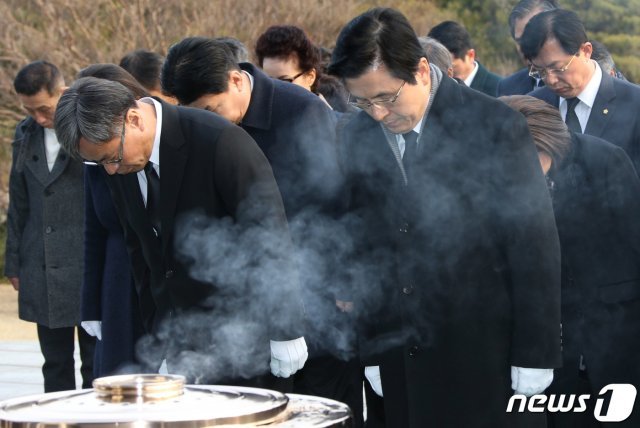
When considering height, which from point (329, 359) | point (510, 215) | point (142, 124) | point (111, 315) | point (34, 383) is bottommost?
point (34, 383)

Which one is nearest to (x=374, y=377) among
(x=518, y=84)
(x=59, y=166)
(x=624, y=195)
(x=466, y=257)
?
(x=466, y=257)

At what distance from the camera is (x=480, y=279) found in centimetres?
356

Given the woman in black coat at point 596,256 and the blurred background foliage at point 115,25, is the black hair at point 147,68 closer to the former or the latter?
the woman in black coat at point 596,256

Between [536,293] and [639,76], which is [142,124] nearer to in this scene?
[536,293]

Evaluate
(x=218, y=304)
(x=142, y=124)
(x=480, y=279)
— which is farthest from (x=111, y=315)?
(x=480, y=279)

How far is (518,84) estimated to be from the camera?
620 cm

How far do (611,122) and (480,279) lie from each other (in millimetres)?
1779

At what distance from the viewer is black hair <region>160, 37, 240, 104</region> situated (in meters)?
4.39

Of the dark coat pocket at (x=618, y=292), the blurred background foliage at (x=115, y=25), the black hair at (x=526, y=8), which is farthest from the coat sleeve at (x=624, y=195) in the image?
the blurred background foliage at (x=115, y=25)

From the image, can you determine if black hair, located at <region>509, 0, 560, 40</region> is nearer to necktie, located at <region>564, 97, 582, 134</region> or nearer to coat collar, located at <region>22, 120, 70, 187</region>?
necktie, located at <region>564, 97, 582, 134</region>

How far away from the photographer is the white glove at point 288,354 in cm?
393

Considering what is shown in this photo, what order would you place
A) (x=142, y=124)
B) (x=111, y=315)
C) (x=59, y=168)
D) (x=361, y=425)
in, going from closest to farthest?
1. (x=142, y=124)
2. (x=111, y=315)
3. (x=361, y=425)
4. (x=59, y=168)

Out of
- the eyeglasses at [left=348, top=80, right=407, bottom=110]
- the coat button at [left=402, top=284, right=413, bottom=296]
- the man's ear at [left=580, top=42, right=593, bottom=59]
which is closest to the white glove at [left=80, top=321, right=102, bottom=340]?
the coat button at [left=402, top=284, right=413, bottom=296]

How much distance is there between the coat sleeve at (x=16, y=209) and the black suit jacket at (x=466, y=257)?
3.54m
